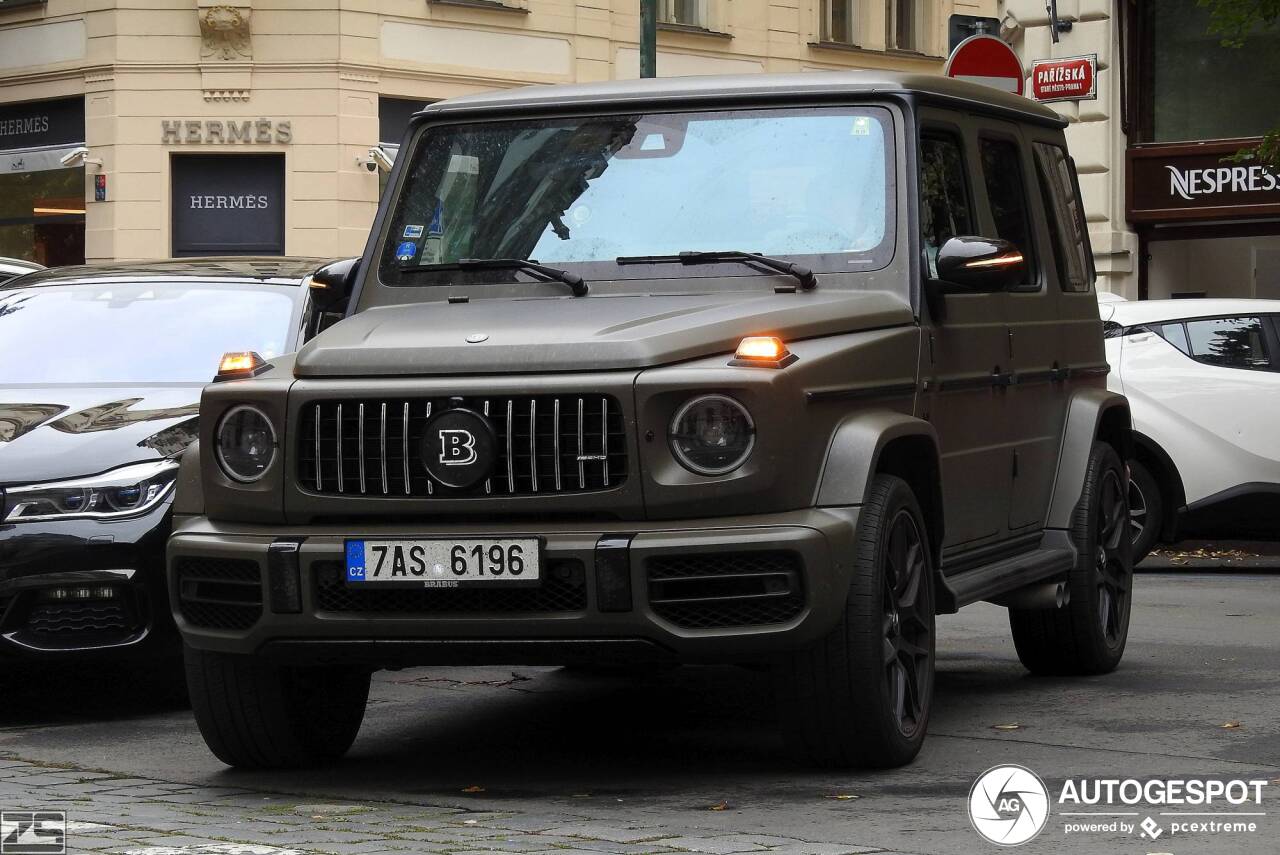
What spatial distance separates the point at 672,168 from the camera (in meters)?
7.08

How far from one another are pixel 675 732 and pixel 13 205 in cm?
2406

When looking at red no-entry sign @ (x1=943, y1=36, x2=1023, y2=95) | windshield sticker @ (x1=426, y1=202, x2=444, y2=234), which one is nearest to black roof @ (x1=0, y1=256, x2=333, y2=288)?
windshield sticker @ (x1=426, y1=202, x2=444, y2=234)

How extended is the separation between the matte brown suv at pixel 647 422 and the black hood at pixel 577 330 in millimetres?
11

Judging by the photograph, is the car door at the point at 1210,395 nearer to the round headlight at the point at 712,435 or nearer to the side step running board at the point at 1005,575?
the side step running board at the point at 1005,575

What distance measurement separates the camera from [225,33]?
1073 inches

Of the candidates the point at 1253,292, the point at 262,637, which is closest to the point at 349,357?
the point at 262,637

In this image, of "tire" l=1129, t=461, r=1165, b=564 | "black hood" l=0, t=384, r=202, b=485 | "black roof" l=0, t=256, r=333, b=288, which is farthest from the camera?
"tire" l=1129, t=461, r=1165, b=564

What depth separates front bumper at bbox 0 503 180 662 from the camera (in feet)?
25.1

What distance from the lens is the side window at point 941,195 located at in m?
7.09

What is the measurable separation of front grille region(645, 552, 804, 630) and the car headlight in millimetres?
2444

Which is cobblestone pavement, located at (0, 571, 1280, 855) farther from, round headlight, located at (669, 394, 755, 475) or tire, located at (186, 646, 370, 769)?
round headlight, located at (669, 394, 755, 475)

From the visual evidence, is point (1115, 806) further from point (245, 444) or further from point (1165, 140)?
point (1165, 140)

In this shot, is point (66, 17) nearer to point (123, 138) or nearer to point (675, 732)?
point (123, 138)

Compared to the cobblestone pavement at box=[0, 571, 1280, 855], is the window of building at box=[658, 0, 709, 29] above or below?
above
